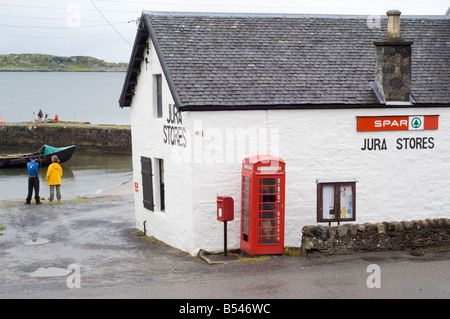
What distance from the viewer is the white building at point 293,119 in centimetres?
1553

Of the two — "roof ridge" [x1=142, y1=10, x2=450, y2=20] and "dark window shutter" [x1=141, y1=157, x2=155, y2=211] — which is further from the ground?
"roof ridge" [x1=142, y1=10, x2=450, y2=20]

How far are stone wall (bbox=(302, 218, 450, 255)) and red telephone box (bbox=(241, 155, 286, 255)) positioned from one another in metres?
0.66

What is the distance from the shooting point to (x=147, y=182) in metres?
18.5

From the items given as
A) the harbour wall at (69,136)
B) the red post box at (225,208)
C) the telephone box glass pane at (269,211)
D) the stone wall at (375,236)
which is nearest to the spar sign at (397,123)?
the stone wall at (375,236)

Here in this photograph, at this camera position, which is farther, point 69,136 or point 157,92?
point 69,136

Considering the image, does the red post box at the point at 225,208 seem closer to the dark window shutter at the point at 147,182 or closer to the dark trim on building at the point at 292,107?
the dark trim on building at the point at 292,107

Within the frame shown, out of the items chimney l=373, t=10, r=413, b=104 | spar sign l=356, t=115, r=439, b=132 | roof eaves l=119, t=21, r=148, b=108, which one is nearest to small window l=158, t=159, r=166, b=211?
roof eaves l=119, t=21, r=148, b=108

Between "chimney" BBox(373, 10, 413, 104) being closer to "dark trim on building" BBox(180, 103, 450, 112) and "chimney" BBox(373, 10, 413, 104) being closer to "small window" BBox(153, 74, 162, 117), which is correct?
"dark trim on building" BBox(180, 103, 450, 112)

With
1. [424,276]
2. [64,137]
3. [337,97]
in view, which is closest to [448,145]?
[337,97]

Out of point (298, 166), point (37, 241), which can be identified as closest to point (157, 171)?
point (37, 241)

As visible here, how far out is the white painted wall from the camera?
1546cm

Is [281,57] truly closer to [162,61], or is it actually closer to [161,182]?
[162,61]

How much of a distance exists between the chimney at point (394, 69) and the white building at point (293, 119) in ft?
0.08

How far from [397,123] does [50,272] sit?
28.5 ft
